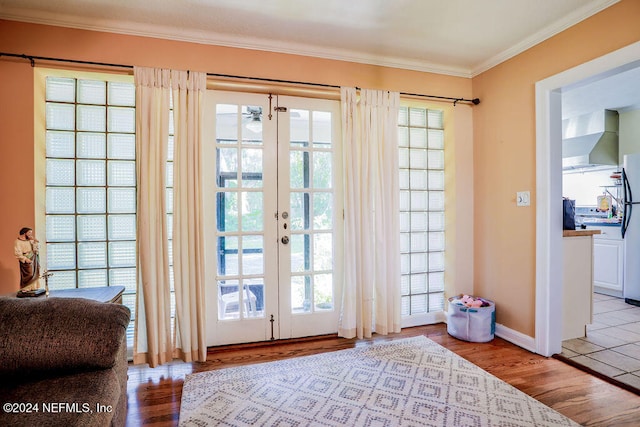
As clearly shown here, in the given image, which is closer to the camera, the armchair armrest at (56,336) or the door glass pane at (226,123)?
the armchair armrest at (56,336)

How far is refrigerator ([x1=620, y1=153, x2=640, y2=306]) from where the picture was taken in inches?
156

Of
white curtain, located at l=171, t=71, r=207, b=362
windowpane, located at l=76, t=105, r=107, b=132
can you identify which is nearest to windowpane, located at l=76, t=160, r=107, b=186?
windowpane, located at l=76, t=105, r=107, b=132

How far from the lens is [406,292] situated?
10.9 feet

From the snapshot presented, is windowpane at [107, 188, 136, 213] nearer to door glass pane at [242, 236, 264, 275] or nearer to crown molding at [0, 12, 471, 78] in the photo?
door glass pane at [242, 236, 264, 275]

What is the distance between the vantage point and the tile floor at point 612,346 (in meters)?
2.33

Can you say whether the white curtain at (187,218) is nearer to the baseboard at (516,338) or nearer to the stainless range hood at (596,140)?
the baseboard at (516,338)

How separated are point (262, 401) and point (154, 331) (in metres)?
0.98

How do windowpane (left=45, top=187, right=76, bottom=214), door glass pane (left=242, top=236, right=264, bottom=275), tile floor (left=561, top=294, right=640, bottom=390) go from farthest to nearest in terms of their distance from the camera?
door glass pane (left=242, top=236, right=264, bottom=275) < windowpane (left=45, top=187, right=76, bottom=214) < tile floor (left=561, top=294, right=640, bottom=390)

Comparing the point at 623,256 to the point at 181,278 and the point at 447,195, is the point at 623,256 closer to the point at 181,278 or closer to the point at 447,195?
the point at 447,195

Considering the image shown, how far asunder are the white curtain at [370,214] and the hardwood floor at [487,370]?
27 cm

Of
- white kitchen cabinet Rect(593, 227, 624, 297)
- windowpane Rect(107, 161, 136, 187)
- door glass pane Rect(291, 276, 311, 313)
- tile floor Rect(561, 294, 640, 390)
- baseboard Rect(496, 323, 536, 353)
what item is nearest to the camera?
tile floor Rect(561, 294, 640, 390)

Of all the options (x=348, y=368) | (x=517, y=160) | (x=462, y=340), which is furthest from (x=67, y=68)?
(x=462, y=340)

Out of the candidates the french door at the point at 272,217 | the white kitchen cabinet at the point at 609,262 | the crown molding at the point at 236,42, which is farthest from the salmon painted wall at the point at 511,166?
the white kitchen cabinet at the point at 609,262

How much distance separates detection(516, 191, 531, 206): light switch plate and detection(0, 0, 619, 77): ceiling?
1.21 m
